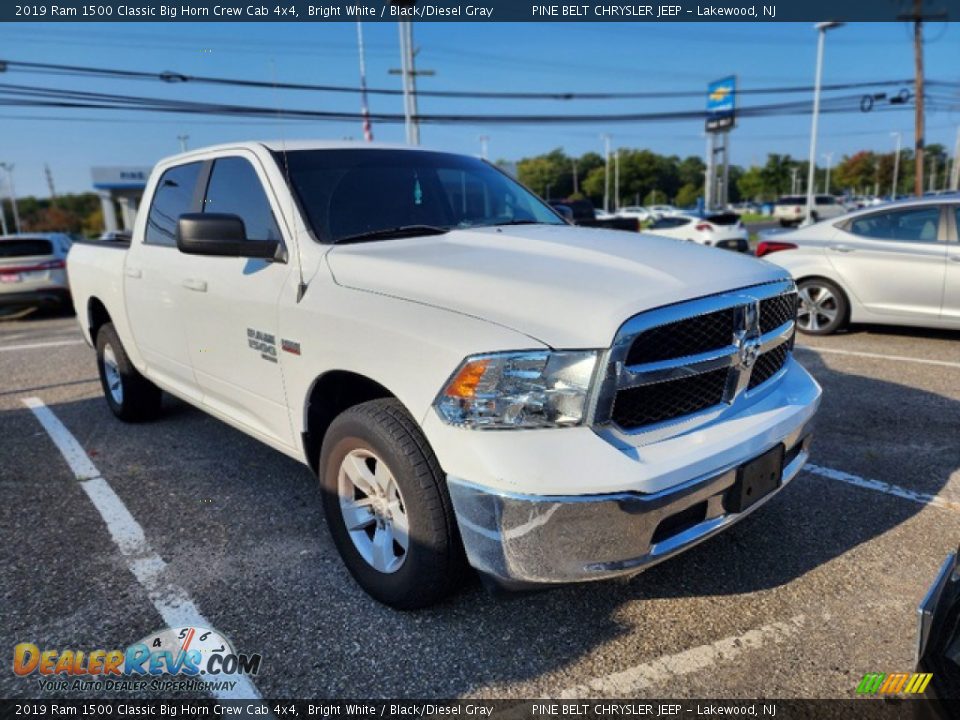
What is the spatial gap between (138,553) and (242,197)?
5.99 ft

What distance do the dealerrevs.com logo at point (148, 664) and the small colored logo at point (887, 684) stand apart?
6.60 ft

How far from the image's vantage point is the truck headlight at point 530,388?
205 centimetres

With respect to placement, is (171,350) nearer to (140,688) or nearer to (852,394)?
(140,688)

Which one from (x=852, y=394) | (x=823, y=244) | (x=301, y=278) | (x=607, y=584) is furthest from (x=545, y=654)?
(x=823, y=244)

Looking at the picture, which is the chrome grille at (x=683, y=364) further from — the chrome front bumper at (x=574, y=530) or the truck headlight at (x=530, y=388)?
the chrome front bumper at (x=574, y=530)

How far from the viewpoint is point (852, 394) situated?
5.27 metres

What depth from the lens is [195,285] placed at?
3.52 meters

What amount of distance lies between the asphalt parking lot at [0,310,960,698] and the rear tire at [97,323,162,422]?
0.64 meters

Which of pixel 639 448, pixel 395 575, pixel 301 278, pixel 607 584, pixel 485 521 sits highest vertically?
pixel 301 278

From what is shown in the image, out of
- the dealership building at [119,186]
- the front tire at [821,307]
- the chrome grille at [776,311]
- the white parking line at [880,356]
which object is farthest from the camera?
the dealership building at [119,186]

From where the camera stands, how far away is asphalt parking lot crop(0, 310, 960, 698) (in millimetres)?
2268

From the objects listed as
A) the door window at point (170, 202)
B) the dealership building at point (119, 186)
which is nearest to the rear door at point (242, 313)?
the door window at point (170, 202)

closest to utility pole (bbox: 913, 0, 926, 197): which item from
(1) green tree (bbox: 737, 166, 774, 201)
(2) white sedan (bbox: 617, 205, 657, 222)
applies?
(2) white sedan (bbox: 617, 205, 657, 222)

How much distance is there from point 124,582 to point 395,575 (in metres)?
1.30
